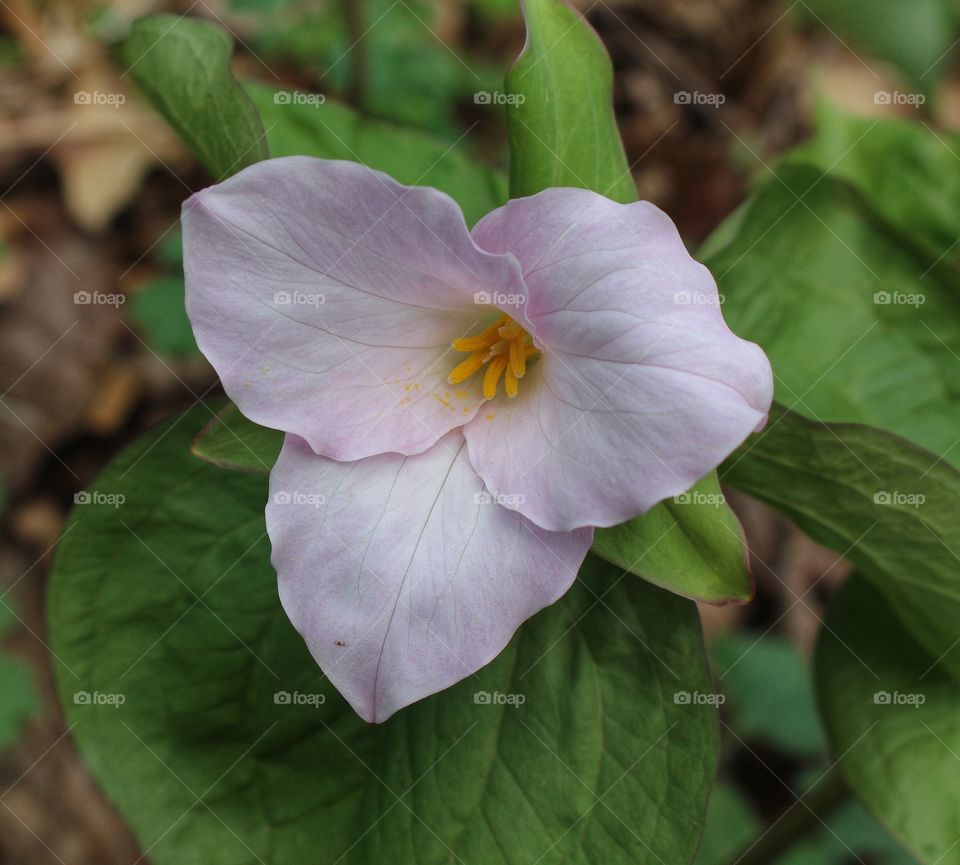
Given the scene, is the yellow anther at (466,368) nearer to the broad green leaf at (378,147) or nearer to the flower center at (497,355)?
the flower center at (497,355)

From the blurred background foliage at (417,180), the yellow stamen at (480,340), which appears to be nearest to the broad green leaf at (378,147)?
the blurred background foliage at (417,180)

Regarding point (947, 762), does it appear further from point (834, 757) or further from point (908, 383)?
point (908, 383)

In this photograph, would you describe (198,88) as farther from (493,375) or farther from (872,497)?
(872,497)

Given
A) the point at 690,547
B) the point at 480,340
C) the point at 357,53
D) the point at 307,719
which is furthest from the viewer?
the point at 357,53

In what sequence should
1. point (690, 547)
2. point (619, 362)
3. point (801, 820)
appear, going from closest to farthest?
point (619, 362) < point (690, 547) < point (801, 820)

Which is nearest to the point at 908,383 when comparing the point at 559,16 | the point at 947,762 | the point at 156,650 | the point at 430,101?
the point at 947,762

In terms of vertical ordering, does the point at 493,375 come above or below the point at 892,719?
above

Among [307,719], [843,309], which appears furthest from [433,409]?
[843,309]

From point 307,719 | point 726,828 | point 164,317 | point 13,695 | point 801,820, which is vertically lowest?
point 13,695
